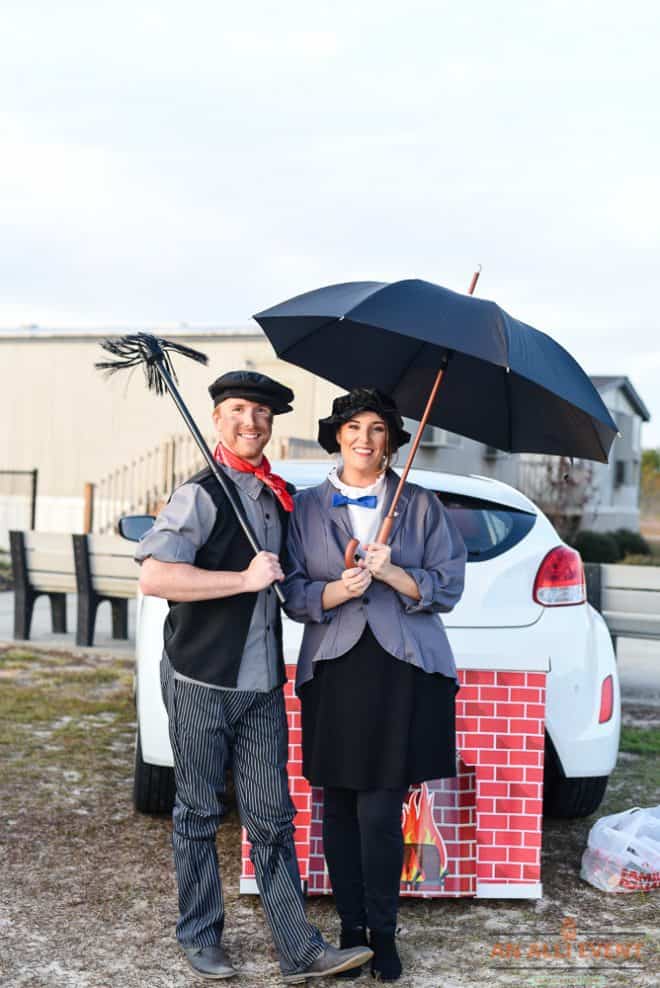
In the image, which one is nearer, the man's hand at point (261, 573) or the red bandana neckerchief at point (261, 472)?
the man's hand at point (261, 573)

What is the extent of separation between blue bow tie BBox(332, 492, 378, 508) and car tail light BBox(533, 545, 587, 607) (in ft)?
3.95

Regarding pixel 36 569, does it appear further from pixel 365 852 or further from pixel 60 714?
pixel 365 852

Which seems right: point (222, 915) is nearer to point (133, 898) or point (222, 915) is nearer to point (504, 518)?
point (133, 898)

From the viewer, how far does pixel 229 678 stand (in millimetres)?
3482

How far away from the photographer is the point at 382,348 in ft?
13.5

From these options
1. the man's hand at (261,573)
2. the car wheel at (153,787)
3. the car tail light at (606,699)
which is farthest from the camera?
the car wheel at (153,787)

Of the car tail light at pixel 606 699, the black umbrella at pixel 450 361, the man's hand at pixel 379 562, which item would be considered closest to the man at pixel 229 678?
the man's hand at pixel 379 562

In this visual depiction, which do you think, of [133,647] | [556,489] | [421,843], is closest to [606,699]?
[421,843]

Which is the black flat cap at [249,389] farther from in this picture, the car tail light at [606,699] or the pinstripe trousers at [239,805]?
the car tail light at [606,699]

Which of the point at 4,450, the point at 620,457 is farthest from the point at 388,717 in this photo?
the point at 620,457

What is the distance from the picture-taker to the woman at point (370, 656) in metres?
3.52

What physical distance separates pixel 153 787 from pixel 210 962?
1607 mm

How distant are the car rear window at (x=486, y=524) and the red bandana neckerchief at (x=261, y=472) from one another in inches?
44.3

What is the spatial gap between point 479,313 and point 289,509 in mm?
821
